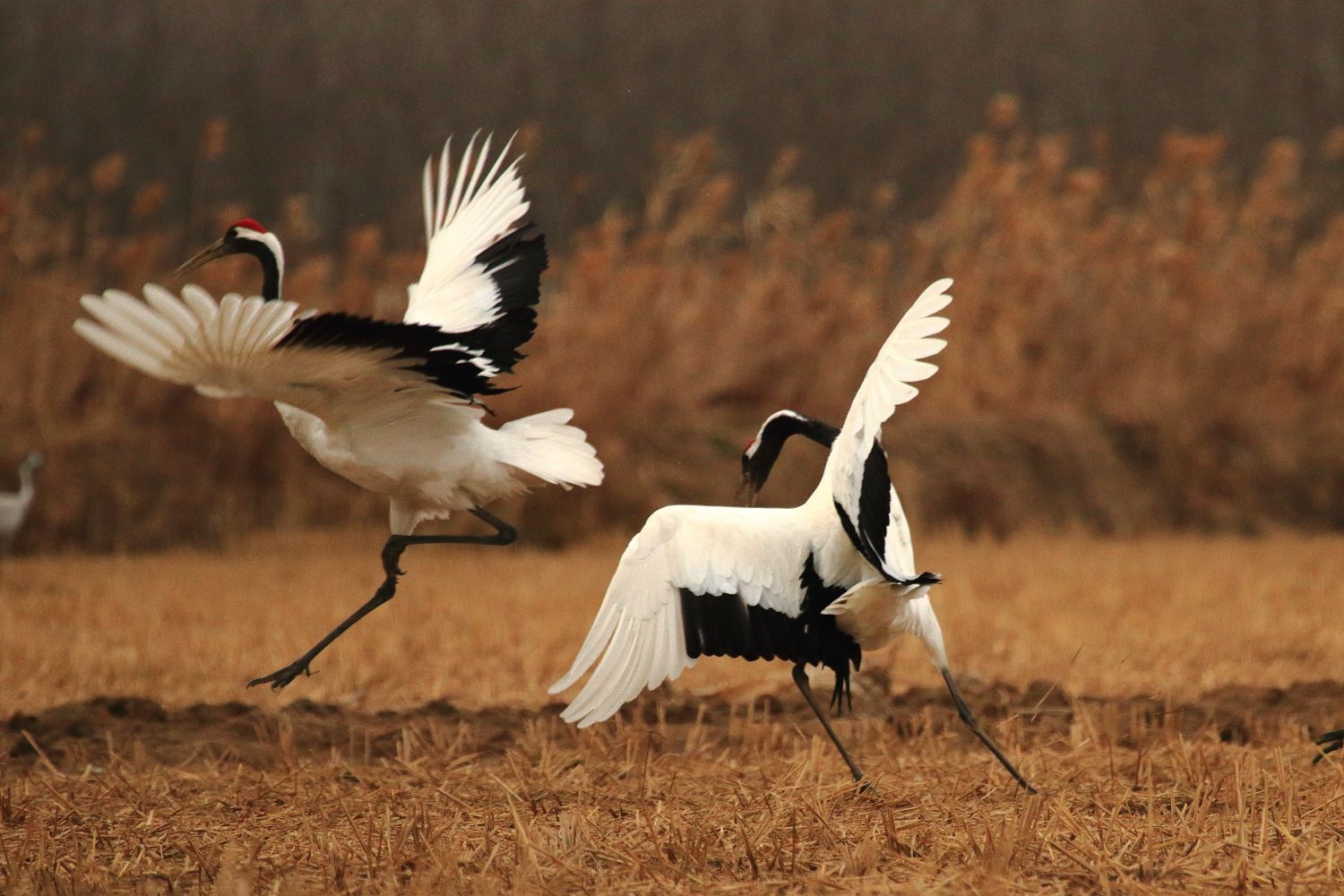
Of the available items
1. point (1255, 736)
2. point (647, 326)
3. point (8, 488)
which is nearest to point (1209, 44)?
point (647, 326)

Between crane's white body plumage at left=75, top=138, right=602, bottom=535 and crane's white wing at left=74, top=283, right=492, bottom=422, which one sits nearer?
crane's white wing at left=74, top=283, right=492, bottom=422

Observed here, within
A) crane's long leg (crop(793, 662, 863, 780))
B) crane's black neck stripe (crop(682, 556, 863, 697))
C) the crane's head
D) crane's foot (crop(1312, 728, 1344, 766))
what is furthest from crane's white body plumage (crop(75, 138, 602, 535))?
crane's foot (crop(1312, 728, 1344, 766))

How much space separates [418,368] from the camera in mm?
4836

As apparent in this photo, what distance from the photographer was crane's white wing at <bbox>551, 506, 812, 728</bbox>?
430cm

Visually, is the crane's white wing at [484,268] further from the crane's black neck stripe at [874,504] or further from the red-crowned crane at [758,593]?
the crane's black neck stripe at [874,504]

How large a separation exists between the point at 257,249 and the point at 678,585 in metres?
2.47

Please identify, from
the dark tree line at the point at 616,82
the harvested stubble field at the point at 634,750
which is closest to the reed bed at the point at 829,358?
the dark tree line at the point at 616,82

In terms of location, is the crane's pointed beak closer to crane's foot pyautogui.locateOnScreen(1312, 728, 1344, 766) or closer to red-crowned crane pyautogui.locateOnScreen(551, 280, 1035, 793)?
red-crowned crane pyautogui.locateOnScreen(551, 280, 1035, 793)

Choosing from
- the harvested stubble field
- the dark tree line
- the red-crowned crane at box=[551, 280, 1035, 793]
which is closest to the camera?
the harvested stubble field

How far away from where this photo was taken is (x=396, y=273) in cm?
1085

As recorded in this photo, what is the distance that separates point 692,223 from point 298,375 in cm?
711

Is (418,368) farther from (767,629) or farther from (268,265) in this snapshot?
(268,265)

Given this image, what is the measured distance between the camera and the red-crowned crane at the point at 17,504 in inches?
350

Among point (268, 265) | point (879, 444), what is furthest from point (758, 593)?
point (268, 265)
